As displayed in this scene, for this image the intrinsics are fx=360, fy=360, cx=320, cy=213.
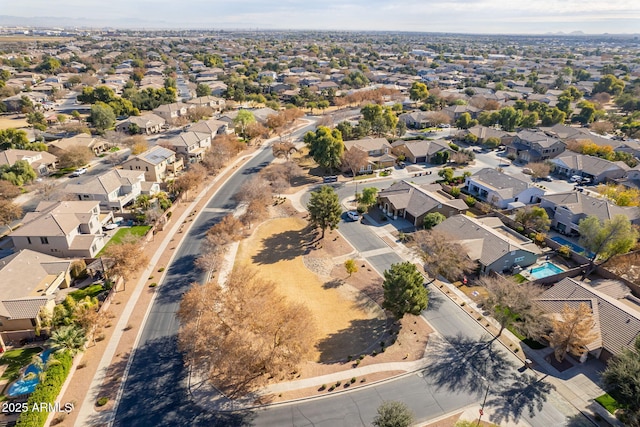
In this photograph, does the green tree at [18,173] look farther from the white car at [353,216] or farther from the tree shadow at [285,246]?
the white car at [353,216]

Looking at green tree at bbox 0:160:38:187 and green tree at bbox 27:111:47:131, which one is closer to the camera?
green tree at bbox 0:160:38:187

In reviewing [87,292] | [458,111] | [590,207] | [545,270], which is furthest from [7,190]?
[458,111]

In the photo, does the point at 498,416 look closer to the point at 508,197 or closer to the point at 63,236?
the point at 508,197

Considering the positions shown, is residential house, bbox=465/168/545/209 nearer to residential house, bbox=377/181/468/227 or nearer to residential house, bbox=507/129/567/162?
residential house, bbox=377/181/468/227

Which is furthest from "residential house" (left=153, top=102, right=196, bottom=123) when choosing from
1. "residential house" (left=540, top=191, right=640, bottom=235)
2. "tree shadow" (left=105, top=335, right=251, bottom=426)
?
"residential house" (left=540, top=191, right=640, bottom=235)

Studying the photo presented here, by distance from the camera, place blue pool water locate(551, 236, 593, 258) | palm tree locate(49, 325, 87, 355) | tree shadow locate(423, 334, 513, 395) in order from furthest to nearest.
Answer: blue pool water locate(551, 236, 593, 258) → palm tree locate(49, 325, 87, 355) → tree shadow locate(423, 334, 513, 395)

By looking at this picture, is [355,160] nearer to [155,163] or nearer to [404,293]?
[155,163]

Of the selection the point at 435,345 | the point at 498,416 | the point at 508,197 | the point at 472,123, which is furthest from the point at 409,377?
the point at 472,123
